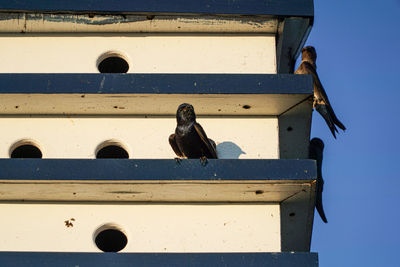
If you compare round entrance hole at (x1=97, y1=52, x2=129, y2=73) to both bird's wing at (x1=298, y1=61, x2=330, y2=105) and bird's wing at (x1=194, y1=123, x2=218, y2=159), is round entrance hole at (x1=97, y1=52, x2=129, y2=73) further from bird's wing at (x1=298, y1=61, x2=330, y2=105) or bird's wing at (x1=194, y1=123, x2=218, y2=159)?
bird's wing at (x1=298, y1=61, x2=330, y2=105)

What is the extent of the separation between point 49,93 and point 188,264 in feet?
7.94

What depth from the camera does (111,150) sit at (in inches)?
478

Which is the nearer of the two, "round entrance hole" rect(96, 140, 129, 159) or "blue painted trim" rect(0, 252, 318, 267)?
"blue painted trim" rect(0, 252, 318, 267)

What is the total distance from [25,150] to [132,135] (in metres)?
1.27

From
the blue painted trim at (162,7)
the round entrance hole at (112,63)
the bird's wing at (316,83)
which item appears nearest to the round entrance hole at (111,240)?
the round entrance hole at (112,63)

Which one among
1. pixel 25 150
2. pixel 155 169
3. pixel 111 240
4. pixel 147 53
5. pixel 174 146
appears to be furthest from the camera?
pixel 111 240

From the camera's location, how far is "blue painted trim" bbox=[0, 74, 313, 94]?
36.3 ft

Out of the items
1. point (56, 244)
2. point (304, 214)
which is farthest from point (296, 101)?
point (56, 244)

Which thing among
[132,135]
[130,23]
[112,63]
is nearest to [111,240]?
[132,135]

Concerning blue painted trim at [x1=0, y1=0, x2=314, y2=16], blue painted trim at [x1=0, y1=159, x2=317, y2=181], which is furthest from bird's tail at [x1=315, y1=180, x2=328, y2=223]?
blue painted trim at [x1=0, y1=0, x2=314, y2=16]

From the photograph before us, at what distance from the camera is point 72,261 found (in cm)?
987

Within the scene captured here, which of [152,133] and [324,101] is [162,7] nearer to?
[152,133]

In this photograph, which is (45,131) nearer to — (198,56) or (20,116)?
(20,116)

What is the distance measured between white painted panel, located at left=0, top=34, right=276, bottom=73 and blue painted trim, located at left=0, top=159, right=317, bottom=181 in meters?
1.59
